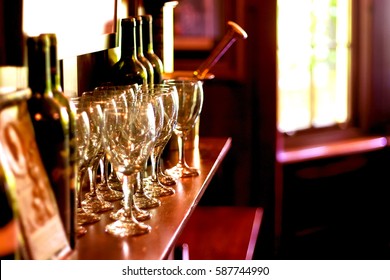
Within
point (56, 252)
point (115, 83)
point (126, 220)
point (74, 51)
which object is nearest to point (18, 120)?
point (56, 252)

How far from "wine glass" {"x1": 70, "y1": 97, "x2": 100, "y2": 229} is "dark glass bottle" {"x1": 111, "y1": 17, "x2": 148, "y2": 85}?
1.21 feet

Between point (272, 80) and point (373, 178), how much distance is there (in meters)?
0.80

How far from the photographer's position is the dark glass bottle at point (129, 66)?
1.52 meters

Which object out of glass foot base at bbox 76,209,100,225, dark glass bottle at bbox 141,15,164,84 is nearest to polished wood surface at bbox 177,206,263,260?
dark glass bottle at bbox 141,15,164,84

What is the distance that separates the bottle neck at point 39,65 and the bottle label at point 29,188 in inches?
2.2

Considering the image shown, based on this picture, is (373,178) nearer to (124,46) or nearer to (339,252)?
(339,252)

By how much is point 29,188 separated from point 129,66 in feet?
2.41

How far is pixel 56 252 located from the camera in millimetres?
898

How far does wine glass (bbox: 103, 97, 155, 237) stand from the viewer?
1.11m

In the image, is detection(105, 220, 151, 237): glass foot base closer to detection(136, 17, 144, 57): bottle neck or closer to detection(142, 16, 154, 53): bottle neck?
detection(136, 17, 144, 57): bottle neck

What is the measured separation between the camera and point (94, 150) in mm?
1137

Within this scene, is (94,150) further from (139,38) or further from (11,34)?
(139,38)

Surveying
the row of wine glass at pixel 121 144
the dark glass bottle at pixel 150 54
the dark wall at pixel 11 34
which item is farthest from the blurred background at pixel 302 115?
the dark wall at pixel 11 34

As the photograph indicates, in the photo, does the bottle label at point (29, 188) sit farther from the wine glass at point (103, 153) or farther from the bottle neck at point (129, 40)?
the bottle neck at point (129, 40)
